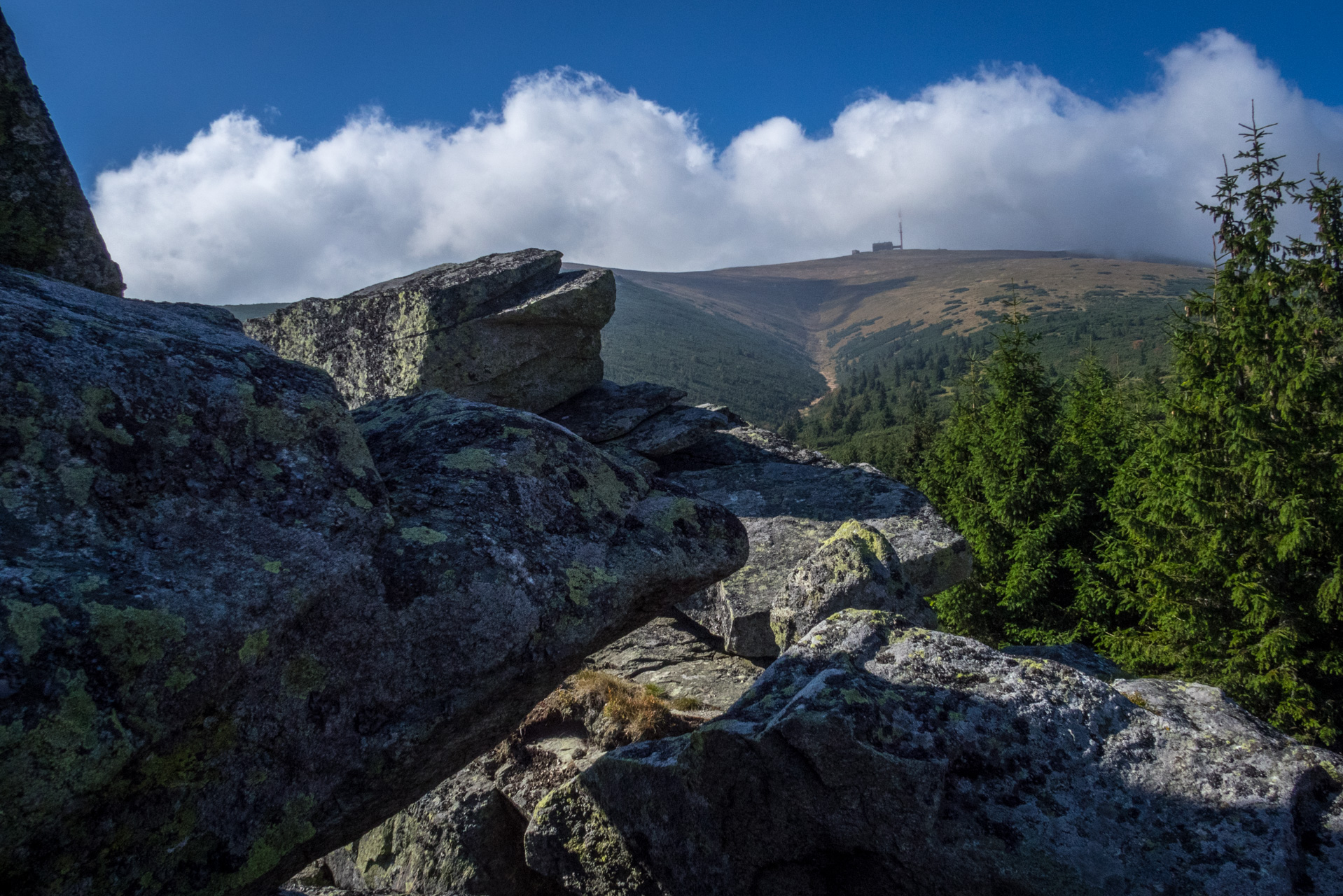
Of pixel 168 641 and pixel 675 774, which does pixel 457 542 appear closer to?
pixel 168 641

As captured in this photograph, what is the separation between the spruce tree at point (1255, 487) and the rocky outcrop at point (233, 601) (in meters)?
19.9

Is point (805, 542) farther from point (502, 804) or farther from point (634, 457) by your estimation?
point (502, 804)

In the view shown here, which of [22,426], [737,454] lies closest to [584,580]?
[22,426]

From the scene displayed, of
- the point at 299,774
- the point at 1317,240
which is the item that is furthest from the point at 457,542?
the point at 1317,240

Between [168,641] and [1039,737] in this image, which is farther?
[1039,737]

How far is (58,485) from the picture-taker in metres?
3.20

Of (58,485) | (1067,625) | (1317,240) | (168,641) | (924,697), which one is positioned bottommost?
(1067,625)

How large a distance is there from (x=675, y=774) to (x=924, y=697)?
1.73 meters

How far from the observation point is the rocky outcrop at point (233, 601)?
2.86 meters

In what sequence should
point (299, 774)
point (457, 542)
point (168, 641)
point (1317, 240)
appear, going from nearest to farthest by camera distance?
point (168, 641)
point (299, 774)
point (457, 542)
point (1317, 240)

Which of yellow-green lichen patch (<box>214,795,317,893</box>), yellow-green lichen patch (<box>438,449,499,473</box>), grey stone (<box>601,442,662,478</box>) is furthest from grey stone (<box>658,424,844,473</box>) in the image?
yellow-green lichen patch (<box>214,795,317,893</box>)

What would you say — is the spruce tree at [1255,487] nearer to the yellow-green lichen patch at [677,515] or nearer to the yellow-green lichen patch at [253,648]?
the yellow-green lichen patch at [677,515]

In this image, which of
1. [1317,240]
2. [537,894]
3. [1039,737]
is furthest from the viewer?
[1317,240]

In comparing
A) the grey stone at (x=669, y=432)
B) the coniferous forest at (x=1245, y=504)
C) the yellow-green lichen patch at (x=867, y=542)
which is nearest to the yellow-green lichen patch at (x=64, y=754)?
the yellow-green lichen patch at (x=867, y=542)
